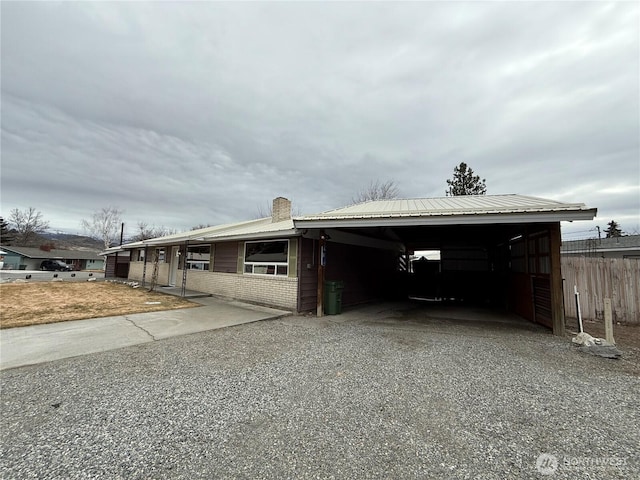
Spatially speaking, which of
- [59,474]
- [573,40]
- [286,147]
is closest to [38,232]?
[286,147]

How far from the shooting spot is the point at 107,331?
630cm

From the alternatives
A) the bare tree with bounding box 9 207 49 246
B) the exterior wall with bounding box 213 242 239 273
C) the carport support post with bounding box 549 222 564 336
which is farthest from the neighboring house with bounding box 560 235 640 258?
the bare tree with bounding box 9 207 49 246

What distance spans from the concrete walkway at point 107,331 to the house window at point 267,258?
54.7 inches

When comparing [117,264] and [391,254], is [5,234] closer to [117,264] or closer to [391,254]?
[117,264]

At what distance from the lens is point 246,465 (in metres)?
2.09

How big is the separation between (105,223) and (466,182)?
55072mm

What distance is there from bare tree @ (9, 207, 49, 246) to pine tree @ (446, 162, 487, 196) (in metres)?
74.5

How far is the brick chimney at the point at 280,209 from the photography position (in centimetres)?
1282

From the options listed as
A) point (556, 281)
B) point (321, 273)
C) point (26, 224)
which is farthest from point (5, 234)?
point (556, 281)

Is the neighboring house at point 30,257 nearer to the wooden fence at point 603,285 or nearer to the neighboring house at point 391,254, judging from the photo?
the neighboring house at point 391,254

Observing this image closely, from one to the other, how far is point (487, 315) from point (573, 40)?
796 centimetres

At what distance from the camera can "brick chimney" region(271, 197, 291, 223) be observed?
505 inches

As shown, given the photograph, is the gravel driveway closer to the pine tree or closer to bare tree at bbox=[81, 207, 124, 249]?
the pine tree

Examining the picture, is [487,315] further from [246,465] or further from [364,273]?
[246,465]
